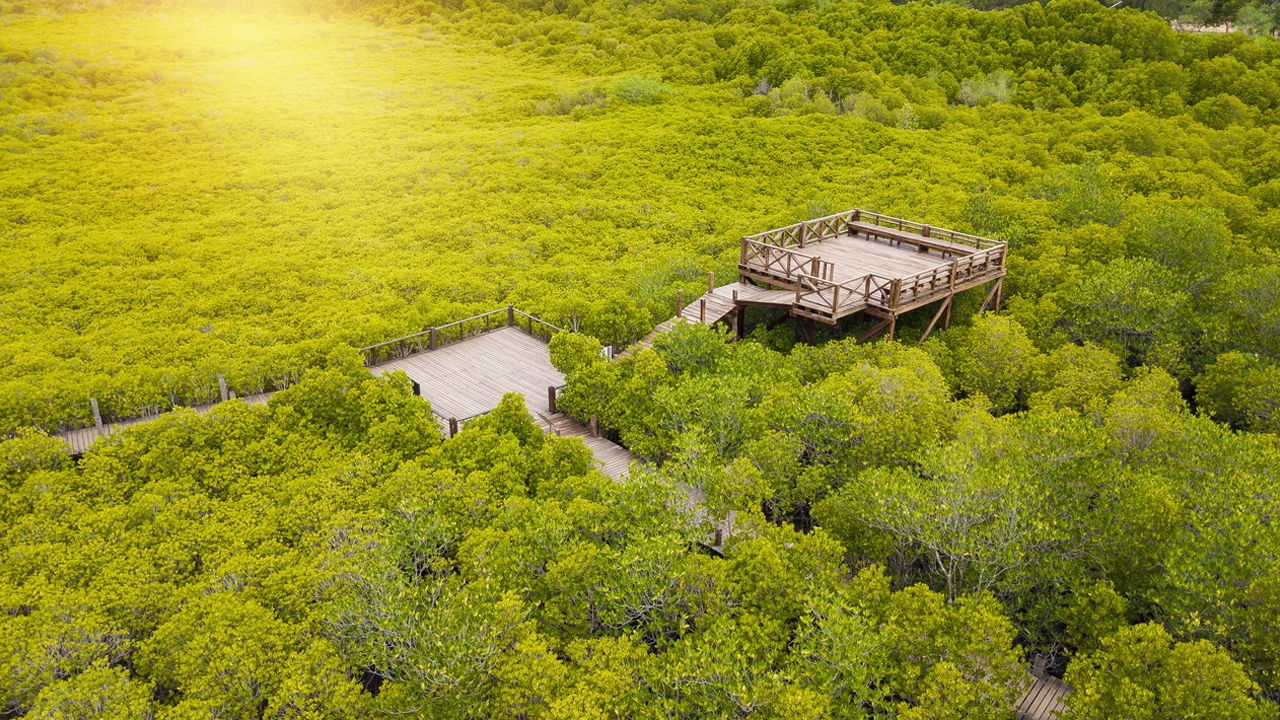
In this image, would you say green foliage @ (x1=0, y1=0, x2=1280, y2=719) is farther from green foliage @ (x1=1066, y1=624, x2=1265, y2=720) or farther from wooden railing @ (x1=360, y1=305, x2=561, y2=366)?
wooden railing @ (x1=360, y1=305, x2=561, y2=366)

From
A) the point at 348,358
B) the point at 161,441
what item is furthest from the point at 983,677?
the point at 161,441

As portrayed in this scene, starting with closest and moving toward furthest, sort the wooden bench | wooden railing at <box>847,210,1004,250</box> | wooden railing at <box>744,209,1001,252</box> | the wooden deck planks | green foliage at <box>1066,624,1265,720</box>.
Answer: green foliage at <box>1066,624,1265,720</box> < the wooden deck planks < the wooden bench < wooden railing at <box>744,209,1001,252</box> < wooden railing at <box>847,210,1004,250</box>

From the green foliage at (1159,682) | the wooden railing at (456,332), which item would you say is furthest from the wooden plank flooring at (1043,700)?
the wooden railing at (456,332)

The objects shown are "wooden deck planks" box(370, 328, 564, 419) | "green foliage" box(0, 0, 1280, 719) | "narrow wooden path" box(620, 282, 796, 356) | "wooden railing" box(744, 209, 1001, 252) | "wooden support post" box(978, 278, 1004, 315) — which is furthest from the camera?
"wooden railing" box(744, 209, 1001, 252)

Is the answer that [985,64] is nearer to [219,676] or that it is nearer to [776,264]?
[776,264]

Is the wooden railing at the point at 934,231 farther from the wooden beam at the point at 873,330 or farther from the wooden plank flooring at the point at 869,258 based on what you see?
the wooden beam at the point at 873,330

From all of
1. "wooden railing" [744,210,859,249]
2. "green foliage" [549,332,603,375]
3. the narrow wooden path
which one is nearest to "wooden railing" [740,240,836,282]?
the narrow wooden path

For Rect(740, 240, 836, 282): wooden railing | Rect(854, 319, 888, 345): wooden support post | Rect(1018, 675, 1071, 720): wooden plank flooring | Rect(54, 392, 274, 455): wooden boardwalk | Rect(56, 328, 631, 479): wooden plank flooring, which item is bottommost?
Rect(1018, 675, 1071, 720): wooden plank flooring
